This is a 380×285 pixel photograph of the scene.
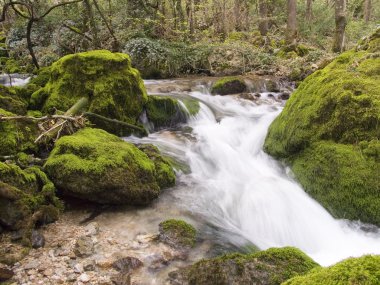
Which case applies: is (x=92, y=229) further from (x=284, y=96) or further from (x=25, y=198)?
(x=284, y=96)

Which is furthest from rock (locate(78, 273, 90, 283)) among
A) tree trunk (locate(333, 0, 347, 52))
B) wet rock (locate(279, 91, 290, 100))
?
tree trunk (locate(333, 0, 347, 52))

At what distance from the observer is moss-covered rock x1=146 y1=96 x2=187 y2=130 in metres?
8.50

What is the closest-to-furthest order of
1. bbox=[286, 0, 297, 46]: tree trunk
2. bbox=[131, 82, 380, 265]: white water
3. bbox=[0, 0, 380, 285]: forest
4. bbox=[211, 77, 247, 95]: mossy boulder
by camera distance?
bbox=[0, 0, 380, 285]: forest → bbox=[131, 82, 380, 265]: white water → bbox=[211, 77, 247, 95]: mossy boulder → bbox=[286, 0, 297, 46]: tree trunk

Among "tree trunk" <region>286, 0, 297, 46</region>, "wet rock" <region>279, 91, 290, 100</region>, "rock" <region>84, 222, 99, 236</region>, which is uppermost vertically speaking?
"tree trunk" <region>286, 0, 297, 46</region>

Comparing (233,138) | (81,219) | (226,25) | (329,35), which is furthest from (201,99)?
(329,35)

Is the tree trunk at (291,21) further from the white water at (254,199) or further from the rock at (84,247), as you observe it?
the rock at (84,247)

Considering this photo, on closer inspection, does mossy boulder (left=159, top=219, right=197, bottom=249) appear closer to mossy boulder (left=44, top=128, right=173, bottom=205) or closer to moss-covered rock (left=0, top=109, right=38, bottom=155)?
mossy boulder (left=44, top=128, right=173, bottom=205)

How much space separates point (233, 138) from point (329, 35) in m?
18.0

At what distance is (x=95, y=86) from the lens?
7.02 metres

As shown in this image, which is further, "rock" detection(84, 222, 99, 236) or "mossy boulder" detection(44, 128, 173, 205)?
"mossy boulder" detection(44, 128, 173, 205)

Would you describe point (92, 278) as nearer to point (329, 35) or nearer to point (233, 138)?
point (233, 138)

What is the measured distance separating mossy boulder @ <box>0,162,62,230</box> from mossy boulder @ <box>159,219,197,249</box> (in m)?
1.39

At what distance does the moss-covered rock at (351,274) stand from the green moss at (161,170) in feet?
13.2

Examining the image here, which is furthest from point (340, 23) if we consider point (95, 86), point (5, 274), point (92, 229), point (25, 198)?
point (5, 274)
